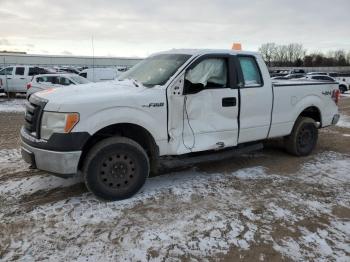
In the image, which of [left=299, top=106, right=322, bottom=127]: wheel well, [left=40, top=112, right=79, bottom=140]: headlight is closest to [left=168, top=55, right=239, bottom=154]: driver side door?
[left=40, top=112, right=79, bottom=140]: headlight

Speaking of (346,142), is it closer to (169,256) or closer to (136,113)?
(136,113)

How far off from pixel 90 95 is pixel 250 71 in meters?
2.74

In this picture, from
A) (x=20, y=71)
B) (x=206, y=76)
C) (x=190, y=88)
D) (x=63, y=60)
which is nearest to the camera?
(x=190, y=88)

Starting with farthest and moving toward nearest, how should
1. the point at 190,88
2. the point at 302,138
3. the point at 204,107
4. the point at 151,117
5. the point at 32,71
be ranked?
the point at 32,71 < the point at 302,138 < the point at 204,107 < the point at 190,88 < the point at 151,117

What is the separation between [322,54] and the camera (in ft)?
377

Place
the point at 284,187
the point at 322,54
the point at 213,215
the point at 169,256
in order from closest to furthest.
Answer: the point at 169,256
the point at 213,215
the point at 284,187
the point at 322,54

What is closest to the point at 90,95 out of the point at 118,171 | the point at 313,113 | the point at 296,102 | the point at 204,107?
the point at 118,171

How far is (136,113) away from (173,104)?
572 millimetres

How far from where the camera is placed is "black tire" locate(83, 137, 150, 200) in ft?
15.3

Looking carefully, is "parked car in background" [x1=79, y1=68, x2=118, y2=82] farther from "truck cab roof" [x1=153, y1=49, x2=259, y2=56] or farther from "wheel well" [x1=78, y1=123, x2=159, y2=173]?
"wheel well" [x1=78, y1=123, x2=159, y2=173]

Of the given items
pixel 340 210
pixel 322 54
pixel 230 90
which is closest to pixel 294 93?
pixel 230 90

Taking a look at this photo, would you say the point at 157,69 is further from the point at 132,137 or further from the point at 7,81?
the point at 7,81

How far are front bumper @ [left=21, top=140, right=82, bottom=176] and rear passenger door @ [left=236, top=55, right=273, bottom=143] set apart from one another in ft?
8.79

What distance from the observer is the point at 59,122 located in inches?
175
